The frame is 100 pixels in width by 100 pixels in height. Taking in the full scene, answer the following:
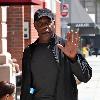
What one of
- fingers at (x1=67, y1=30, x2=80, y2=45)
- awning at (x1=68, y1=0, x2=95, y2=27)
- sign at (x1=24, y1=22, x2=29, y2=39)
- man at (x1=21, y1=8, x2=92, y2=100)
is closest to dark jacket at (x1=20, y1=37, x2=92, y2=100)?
man at (x1=21, y1=8, x2=92, y2=100)

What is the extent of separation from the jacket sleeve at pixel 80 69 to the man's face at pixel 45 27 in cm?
36

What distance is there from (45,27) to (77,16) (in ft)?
→ 155

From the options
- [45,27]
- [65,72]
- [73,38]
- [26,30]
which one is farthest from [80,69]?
[26,30]

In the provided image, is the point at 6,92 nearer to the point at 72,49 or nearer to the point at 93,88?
the point at 72,49

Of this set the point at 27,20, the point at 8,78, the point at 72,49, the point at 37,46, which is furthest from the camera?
the point at 27,20

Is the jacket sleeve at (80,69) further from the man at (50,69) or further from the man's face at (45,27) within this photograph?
the man's face at (45,27)

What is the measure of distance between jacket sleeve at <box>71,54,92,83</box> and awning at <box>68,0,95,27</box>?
4436 centimetres

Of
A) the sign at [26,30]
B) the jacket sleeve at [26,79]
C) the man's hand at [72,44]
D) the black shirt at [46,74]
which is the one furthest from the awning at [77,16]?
the man's hand at [72,44]

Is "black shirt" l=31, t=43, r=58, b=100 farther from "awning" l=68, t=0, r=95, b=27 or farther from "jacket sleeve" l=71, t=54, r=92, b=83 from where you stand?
Result: "awning" l=68, t=0, r=95, b=27

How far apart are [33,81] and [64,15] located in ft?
96.2

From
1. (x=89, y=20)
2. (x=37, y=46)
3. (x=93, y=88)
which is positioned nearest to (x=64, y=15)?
(x=93, y=88)

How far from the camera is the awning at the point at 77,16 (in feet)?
168

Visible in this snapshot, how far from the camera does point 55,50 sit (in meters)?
5.37

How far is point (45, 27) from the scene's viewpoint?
531 cm
